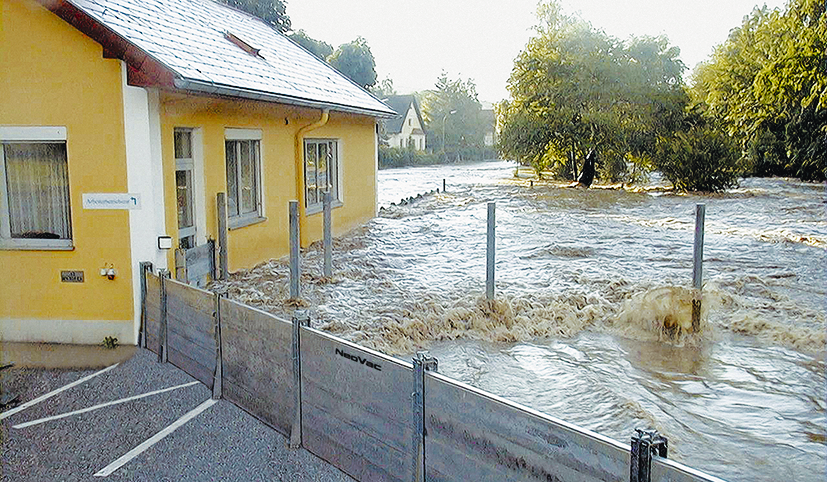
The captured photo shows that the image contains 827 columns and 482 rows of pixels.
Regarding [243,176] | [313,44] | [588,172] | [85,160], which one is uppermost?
[313,44]

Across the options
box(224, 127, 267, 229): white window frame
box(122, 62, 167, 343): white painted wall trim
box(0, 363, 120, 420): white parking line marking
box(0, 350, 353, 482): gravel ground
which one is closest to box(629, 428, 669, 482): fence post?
box(0, 350, 353, 482): gravel ground

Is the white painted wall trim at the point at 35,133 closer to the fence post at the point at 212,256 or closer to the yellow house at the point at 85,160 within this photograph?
the yellow house at the point at 85,160

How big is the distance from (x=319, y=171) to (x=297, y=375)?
1059 centimetres

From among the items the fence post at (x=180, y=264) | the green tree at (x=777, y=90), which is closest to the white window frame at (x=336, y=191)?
the fence post at (x=180, y=264)

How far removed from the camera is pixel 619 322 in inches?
406

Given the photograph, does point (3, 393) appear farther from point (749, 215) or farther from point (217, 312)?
point (749, 215)

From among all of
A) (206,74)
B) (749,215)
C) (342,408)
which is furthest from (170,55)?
(749,215)

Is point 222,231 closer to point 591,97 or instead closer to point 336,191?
point 336,191

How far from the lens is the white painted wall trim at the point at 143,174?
8008 millimetres

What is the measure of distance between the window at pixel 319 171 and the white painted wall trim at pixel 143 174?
19.1 ft

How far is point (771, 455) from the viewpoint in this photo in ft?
20.3

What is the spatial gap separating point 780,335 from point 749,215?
1530cm

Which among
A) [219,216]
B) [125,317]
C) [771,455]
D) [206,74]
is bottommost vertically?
[771,455]

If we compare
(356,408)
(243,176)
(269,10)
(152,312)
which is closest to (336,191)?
(243,176)
